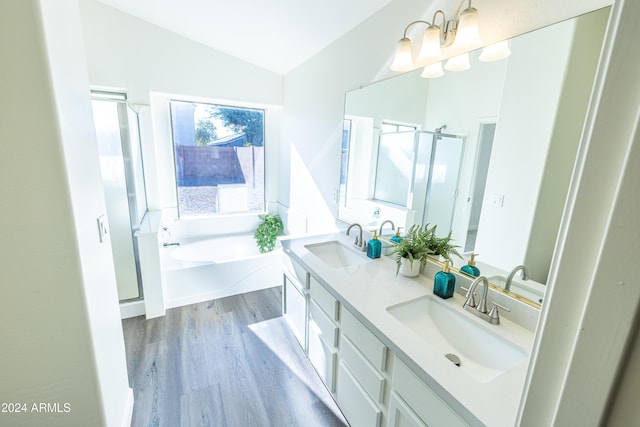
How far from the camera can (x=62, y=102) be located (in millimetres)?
922

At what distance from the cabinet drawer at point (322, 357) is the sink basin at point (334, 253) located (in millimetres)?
488

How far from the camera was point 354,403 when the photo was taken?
1379 mm

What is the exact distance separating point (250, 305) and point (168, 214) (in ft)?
5.56

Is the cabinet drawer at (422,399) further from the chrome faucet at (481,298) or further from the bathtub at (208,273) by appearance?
the bathtub at (208,273)

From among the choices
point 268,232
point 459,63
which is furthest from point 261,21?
point 268,232

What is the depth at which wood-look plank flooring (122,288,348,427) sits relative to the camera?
160 centimetres

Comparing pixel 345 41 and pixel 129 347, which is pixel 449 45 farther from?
pixel 129 347

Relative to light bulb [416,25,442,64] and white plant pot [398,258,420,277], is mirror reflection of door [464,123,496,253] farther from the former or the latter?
→ light bulb [416,25,442,64]

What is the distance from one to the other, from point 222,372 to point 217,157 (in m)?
2.63

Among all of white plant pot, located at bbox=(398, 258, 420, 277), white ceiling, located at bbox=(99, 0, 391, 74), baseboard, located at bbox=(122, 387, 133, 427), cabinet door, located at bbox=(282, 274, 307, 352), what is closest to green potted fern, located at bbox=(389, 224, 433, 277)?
white plant pot, located at bbox=(398, 258, 420, 277)

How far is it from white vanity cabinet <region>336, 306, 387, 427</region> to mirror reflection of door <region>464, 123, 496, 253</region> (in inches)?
28.5

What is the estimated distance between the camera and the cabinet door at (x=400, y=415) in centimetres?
97

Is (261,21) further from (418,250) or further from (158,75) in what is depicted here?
(418,250)

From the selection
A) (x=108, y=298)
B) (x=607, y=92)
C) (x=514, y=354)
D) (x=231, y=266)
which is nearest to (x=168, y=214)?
(x=231, y=266)
